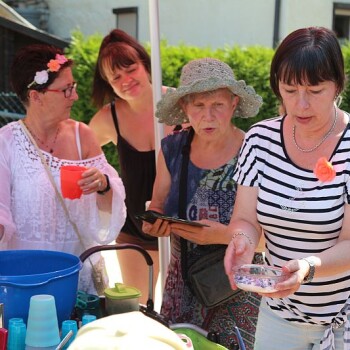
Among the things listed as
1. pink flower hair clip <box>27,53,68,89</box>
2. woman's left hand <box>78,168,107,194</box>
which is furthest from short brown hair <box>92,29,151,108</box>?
woman's left hand <box>78,168,107,194</box>

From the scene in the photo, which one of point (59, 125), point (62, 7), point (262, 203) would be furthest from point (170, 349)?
point (62, 7)

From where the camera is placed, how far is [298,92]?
2.19 m

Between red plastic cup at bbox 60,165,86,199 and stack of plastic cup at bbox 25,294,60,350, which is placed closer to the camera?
stack of plastic cup at bbox 25,294,60,350

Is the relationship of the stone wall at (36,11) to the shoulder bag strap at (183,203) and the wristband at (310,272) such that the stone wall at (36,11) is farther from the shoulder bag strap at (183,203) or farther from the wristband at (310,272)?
the wristband at (310,272)

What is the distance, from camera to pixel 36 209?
2998mm

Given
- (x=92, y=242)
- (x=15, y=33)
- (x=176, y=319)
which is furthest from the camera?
(x=15, y=33)

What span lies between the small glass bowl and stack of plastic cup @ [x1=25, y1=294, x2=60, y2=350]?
57 centimetres

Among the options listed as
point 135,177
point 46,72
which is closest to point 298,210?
point 46,72

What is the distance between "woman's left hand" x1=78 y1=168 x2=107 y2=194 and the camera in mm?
2906

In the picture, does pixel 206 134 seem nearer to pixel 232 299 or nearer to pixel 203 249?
pixel 203 249

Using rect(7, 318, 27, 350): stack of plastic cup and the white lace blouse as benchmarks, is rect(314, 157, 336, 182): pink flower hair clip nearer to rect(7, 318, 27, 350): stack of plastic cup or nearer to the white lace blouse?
rect(7, 318, 27, 350): stack of plastic cup

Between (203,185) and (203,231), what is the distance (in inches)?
9.1

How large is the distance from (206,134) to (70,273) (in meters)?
0.90

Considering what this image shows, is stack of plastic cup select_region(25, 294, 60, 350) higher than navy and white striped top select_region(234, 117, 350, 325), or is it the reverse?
navy and white striped top select_region(234, 117, 350, 325)
